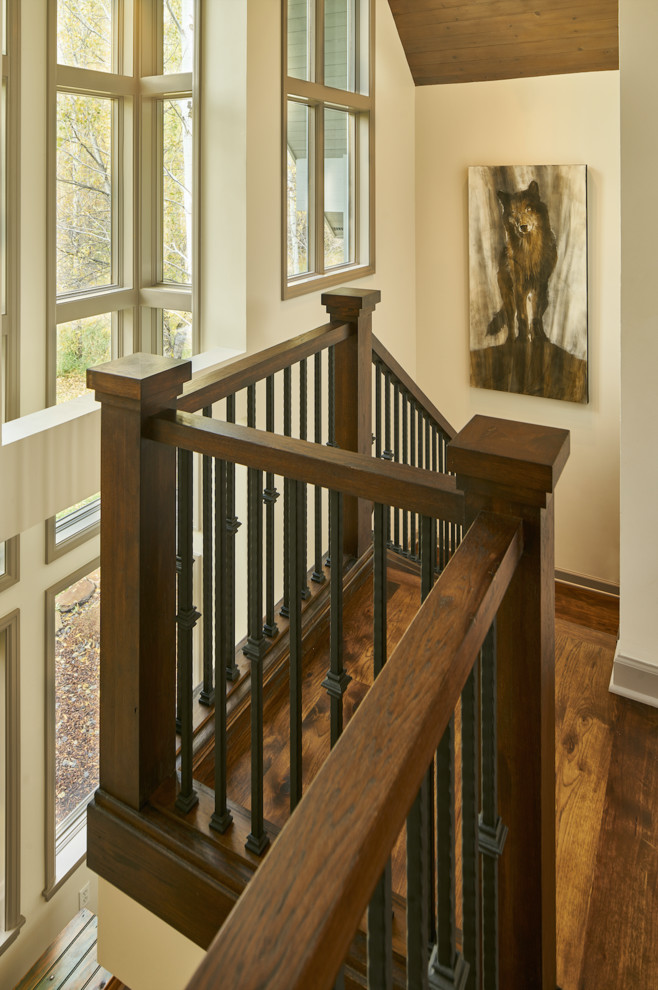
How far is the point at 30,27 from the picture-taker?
3.51 meters

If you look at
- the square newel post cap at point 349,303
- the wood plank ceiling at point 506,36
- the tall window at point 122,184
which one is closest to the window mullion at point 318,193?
the tall window at point 122,184

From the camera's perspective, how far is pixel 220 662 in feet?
5.08

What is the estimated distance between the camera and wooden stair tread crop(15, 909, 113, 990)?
402 centimetres

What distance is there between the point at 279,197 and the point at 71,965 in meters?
4.21

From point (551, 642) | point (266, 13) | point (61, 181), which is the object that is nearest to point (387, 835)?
point (551, 642)

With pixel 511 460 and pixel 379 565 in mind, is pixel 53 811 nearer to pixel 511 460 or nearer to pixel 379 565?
pixel 379 565

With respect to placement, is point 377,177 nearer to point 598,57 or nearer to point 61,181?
point 598,57

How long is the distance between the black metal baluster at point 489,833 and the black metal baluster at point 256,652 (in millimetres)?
531

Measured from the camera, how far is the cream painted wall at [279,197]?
407cm

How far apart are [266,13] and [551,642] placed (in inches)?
155

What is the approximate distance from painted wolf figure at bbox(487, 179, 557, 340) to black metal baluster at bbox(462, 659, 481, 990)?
494cm

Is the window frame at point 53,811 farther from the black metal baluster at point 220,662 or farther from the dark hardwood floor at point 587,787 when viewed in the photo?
the black metal baluster at point 220,662

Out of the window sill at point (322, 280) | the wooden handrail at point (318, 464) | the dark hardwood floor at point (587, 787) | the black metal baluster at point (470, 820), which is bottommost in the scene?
the dark hardwood floor at point (587, 787)

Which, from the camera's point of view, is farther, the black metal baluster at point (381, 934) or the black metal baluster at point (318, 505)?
the black metal baluster at point (318, 505)
